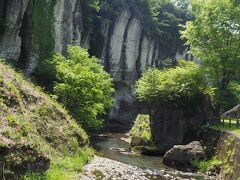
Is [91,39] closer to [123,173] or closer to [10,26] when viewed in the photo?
[10,26]

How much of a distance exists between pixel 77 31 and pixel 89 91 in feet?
59.8

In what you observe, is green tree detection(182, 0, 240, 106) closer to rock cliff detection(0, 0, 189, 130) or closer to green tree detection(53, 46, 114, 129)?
green tree detection(53, 46, 114, 129)

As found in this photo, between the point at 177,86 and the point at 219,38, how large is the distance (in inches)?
231

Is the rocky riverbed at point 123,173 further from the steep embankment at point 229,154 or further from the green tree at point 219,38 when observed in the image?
the green tree at point 219,38

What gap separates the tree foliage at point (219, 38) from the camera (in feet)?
111

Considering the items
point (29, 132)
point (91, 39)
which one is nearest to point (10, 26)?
point (29, 132)

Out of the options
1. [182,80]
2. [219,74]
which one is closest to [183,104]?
[182,80]

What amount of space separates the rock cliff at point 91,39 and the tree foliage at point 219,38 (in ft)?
46.7

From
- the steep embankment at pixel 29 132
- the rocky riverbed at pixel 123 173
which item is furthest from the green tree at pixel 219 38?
the steep embankment at pixel 29 132

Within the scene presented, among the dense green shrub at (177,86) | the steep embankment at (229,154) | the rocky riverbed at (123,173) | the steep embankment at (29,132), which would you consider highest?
the dense green shrub at (177,86)

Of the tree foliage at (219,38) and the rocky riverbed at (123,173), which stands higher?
the tree foliage at (219,38)

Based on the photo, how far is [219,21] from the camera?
34375mm

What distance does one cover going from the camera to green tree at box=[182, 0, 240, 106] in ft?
111

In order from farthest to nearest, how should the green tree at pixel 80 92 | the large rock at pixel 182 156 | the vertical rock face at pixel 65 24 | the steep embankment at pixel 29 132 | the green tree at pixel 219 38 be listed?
the vertical rock face at pixel 65 24
the green tree at pixel 219 38
the green tree at pixel 80 92
the large rock at pixel 182 156
the steep embankment at pixel 29 132
